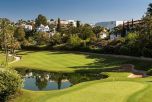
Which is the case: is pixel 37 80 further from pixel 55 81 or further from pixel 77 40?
pixel 77 40

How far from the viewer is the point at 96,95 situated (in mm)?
30438

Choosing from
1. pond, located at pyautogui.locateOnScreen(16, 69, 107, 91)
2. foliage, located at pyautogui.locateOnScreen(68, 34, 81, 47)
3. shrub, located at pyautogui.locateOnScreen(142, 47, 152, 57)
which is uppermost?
foliage, located at pyautogui.locateOnScreen(68, 34, 81, 47)

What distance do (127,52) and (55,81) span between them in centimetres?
3728

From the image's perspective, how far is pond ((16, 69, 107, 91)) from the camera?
48600 millimetres

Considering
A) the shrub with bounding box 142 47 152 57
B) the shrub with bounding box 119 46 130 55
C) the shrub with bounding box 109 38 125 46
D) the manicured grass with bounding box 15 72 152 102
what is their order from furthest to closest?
the shrub with bounding box 109 38 125 46 → the shrub with bounding box 119 46 130 55 → the shrub with bounding box 142 47 152 57 → the manicured grass with bounding box 15 72 152 102

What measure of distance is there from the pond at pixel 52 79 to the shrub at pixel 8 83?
614 inches

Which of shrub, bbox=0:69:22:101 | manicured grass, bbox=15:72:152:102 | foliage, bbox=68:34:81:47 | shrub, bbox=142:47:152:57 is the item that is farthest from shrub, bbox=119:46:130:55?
shrub, bbox=0:69:22:101

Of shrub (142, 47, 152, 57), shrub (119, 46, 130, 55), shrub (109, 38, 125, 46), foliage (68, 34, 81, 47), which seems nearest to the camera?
shrub (142, 47, 152, 57)

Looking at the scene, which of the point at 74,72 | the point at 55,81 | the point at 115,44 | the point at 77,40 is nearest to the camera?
the point at 55,81

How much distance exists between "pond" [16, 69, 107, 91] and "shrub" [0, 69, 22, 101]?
Result: 15.6 meters

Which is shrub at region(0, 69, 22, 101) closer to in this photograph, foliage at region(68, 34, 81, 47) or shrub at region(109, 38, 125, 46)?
shrub at region(109, 38, 125, 46)

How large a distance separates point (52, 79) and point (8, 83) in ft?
87.6

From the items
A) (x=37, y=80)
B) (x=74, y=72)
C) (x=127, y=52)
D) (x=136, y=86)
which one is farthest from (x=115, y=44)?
(x=136, y=86)

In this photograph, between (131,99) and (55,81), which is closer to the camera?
(131,99)
